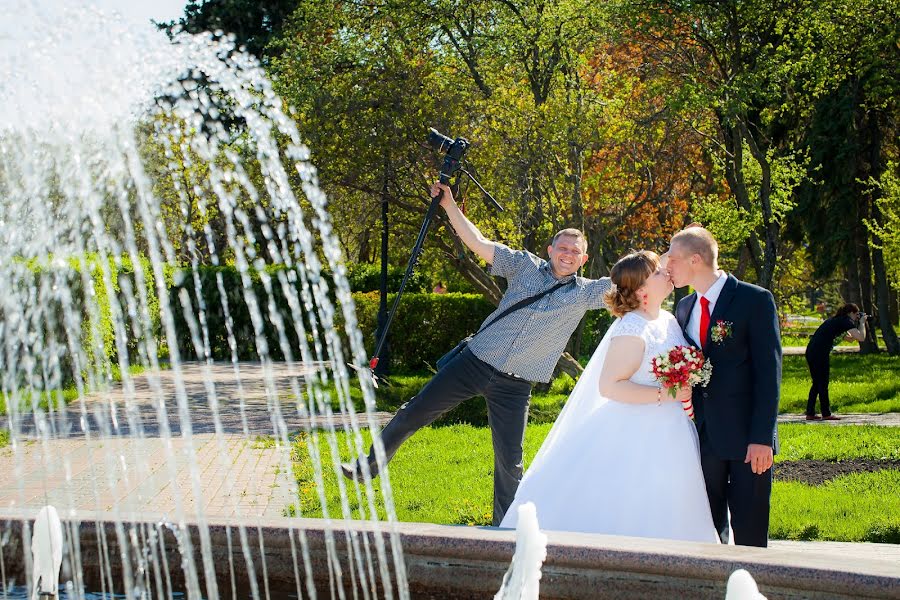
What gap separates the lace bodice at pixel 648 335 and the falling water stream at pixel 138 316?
148 cm

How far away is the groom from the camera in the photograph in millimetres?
4625

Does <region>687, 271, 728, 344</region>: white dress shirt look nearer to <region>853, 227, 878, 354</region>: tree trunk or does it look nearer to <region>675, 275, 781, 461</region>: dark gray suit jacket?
<region>675, 275, 781, 461</region>: dark gray suit jacket

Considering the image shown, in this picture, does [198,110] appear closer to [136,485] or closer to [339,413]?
[339,413]

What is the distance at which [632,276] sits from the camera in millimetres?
5176

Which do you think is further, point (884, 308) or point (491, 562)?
point (884, 308)

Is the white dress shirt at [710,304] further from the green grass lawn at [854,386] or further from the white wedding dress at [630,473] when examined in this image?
the green grass lawn at [854,386]

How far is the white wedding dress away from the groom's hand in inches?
13.7

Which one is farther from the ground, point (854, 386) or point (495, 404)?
point (495, 404)

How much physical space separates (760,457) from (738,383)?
35 cm

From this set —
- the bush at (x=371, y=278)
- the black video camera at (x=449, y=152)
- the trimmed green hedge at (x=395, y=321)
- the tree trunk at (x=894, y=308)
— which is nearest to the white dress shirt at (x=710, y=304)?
the black video camera at (x=449, y=152)

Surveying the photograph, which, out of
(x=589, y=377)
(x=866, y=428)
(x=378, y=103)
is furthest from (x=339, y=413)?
(x=589, y=377)

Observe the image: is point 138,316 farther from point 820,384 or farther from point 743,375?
point 743,375

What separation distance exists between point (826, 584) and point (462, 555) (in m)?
1.33

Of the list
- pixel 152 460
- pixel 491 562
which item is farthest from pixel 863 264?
pixel 491 562
